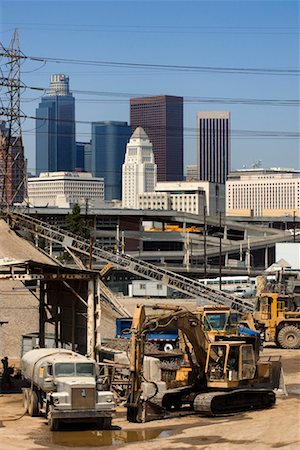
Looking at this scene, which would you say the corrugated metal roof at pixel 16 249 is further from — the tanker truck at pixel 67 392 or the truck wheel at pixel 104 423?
the truck wheel at pixel 104 423

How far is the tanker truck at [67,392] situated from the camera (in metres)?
29.1

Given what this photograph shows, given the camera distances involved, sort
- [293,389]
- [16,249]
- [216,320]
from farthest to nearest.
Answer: [16,249], [216,320], [293,389]

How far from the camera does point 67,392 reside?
29.2 metres

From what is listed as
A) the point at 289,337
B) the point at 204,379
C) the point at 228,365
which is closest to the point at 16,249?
the point at 289,337

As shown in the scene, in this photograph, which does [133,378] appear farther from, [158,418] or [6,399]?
[6,399]

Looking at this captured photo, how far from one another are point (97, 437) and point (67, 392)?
1.50m

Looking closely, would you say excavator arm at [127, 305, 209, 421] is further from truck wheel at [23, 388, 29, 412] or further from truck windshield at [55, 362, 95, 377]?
truck wheel at [23, 388, 29, 412]

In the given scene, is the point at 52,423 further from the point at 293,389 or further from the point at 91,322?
the point at 293,389

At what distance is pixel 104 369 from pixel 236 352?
517 cm

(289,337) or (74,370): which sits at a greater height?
(74,370)

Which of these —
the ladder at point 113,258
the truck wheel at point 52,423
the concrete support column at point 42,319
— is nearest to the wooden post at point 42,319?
the concrete support column at point 42,319

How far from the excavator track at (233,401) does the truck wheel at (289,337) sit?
68.7ft

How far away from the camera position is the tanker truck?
29.1 m

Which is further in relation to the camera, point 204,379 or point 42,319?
point 42,319
